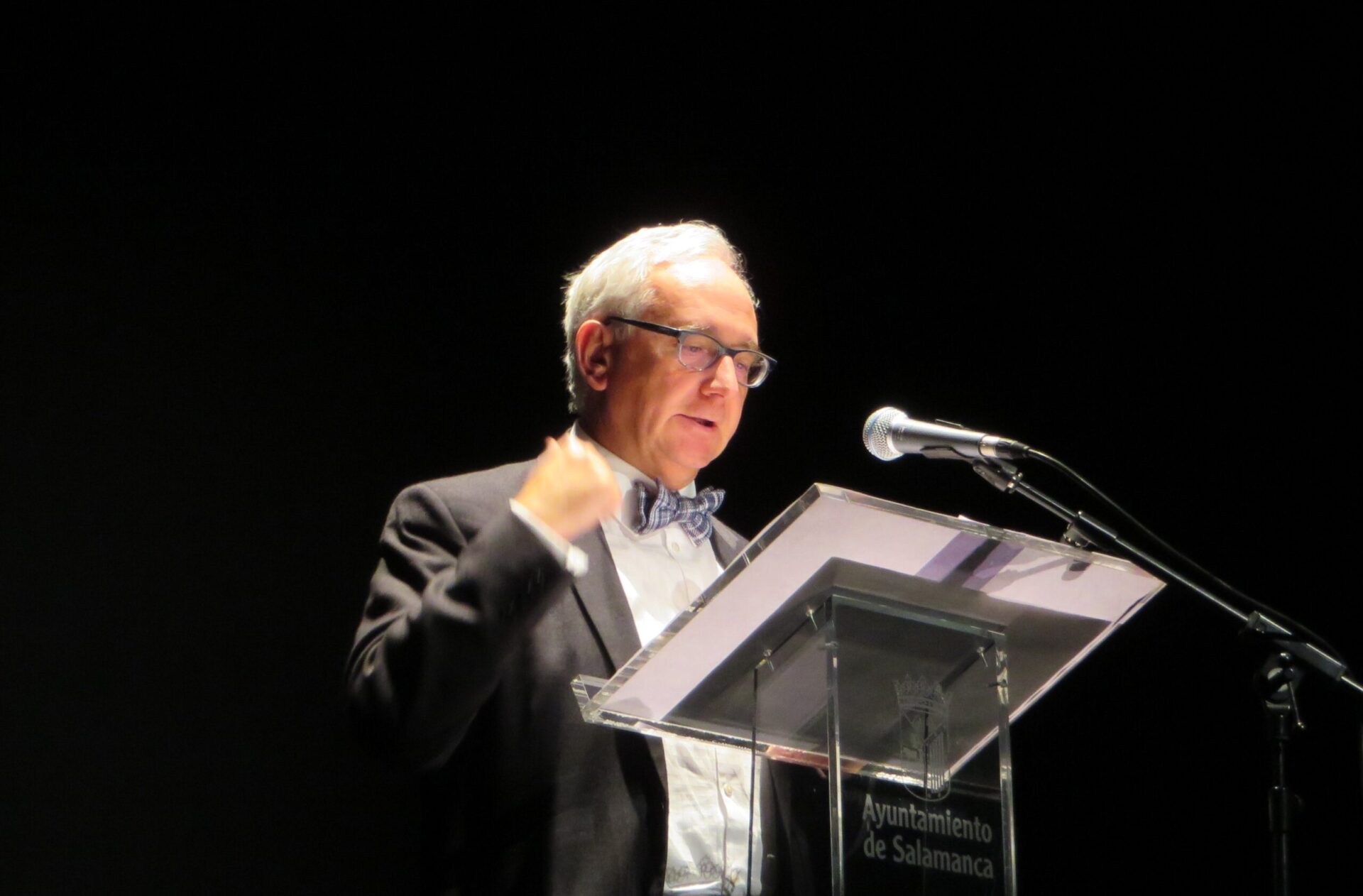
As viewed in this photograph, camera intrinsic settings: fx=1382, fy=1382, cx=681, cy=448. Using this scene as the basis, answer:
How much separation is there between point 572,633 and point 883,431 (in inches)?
22.5

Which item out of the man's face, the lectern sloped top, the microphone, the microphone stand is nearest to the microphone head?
the microphone

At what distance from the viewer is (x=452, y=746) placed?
1991 millimetres

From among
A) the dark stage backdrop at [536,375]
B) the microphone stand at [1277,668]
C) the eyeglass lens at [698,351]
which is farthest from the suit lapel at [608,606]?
the dark stage backdrop at [536,375]

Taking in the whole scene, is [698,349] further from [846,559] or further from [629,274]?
[846,559]

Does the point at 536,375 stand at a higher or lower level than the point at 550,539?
higher

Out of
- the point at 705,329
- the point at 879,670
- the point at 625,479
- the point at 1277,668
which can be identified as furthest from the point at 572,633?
the point at 1277,668

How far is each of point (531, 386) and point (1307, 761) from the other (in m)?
2.31

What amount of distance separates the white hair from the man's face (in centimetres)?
3

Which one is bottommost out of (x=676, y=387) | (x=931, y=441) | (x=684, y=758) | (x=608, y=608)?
(x=684, y=758)

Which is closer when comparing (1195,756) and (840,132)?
(1195,756)

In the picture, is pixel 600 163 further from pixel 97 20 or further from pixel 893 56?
pixel 97 20

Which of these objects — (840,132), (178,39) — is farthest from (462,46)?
(840,132)

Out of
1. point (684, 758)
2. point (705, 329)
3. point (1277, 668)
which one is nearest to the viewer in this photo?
point (1277, 668)

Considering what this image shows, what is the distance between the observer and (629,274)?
2.70 metres
